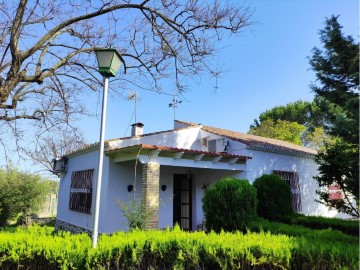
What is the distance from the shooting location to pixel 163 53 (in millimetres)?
9469

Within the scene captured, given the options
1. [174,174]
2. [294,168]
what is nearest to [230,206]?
[174,174]

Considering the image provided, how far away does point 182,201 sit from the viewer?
13.0 m

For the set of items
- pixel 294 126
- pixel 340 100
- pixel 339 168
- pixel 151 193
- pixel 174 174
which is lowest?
pixel 151 193

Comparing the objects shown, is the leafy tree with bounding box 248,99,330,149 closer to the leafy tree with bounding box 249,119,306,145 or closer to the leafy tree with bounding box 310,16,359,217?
the leafy tree with bounding box 249,119,306,145

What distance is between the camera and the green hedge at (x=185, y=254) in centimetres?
383

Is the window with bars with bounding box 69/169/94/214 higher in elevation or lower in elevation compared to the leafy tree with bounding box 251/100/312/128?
lower

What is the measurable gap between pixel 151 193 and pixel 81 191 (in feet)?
17.6

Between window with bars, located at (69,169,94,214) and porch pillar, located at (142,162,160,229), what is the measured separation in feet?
13.3

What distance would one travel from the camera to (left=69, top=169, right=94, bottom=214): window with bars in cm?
1188

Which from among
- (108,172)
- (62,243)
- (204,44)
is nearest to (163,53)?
(204,44)

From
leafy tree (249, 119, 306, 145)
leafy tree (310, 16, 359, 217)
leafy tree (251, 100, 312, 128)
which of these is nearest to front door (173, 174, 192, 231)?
leafy tree (310, 16, 359, 217)

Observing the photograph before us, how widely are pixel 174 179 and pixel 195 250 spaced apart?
8.66 m

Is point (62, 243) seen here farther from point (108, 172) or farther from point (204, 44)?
point (204, 44)

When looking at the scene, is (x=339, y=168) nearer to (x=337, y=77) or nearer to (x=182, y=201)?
(x=337, y=77)
